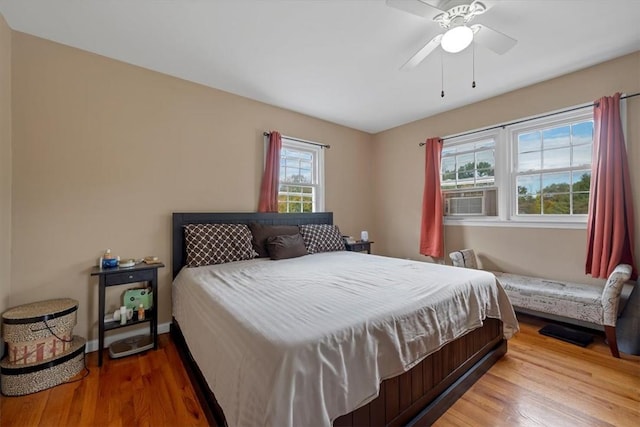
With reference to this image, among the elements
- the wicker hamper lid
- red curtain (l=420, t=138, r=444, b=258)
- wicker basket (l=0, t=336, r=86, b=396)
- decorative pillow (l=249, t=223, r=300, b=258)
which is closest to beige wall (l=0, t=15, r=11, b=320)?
the wicker hamper lid

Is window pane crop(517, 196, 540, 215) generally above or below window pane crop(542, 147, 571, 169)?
below

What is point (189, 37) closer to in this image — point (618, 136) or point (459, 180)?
point (459, 180)

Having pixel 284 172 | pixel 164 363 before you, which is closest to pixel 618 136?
pixel 284 172

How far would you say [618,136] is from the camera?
96.4 inches

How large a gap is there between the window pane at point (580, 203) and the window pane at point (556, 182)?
0.11 metres

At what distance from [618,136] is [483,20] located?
5.70 ft

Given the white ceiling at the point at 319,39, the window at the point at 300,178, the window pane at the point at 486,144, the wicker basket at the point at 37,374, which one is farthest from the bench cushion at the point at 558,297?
the wicker basket at the point at 37,374

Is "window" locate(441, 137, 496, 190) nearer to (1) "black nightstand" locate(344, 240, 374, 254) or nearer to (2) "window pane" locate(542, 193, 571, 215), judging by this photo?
(2) "window pane" locate(542, 193, 571, 215)

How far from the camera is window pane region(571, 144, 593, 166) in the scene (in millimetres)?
2760

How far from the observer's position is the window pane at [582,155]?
2.76 meters

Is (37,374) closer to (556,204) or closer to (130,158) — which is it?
(130,158)

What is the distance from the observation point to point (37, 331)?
5.91 ft

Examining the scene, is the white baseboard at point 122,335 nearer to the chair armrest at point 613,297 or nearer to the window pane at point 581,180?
the chair armrest at point 613,297

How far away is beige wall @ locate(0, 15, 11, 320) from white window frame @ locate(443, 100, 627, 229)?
456 centimetres
